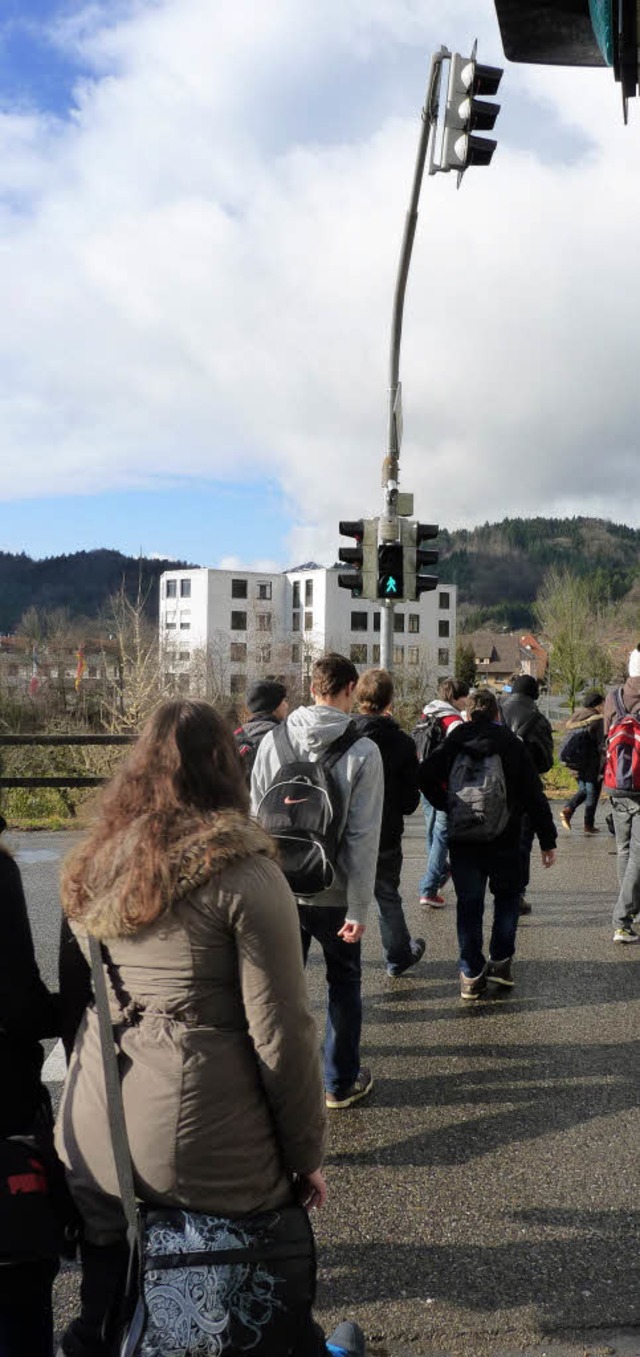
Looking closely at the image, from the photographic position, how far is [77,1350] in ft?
7.31

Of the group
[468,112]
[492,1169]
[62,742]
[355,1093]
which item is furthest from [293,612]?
[492,1169]

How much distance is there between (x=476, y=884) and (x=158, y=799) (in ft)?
13.3

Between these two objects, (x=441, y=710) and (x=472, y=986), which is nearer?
(x=472, y=986)

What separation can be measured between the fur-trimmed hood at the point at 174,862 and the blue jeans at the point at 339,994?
95.2 inches

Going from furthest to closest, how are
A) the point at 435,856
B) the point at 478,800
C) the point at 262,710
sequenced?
1. the point at 435,856
2. the point at 262,710
3. the point at 478,800

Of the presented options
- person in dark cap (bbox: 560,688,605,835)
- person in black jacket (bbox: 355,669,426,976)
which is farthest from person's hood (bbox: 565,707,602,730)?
person in black jacket (bbox: 355,669,426,976)

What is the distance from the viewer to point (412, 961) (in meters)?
6.73

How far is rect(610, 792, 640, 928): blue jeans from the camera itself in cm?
736

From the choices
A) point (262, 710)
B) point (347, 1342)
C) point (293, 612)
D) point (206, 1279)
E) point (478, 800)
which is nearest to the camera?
point (206, 1279)

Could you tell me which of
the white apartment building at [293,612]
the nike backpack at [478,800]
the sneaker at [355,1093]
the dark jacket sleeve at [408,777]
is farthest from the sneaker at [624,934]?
the white apartment building at [293,612]

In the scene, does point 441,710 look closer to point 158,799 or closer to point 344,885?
point 344,885

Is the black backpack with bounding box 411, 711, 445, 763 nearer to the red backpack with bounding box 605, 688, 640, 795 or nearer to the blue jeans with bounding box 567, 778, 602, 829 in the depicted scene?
the red backpack with bounding box 605, 688, 640, 795

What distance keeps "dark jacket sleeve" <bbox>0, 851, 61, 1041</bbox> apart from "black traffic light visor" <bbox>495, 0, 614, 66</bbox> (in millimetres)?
1983

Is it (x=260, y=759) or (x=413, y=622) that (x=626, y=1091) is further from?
(x=413, y=622)
